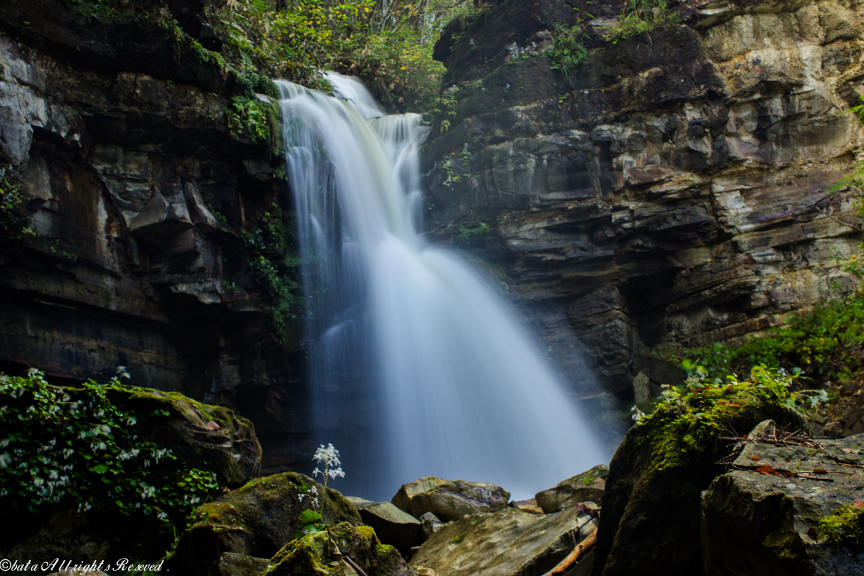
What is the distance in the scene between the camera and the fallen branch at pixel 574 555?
12.8 feet

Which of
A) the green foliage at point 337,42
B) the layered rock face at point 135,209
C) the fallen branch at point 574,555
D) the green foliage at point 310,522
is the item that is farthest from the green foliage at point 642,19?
the green foliage at point 310,522

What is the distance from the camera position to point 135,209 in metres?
10.4

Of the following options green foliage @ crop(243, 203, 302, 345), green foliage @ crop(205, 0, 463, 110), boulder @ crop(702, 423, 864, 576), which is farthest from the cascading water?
boulder @ crop(702, 423, 864, 576)

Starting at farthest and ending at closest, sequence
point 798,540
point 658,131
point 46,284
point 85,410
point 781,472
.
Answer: point 658,131
point 46,284
point 85,410
point 781,472
point 798,540

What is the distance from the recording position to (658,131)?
12.0 meters

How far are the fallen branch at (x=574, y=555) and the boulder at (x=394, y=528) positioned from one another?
2.50 meters

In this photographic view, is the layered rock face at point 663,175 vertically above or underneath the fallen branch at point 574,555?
above

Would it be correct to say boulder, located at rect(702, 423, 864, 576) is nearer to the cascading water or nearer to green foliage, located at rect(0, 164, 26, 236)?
the cascading water

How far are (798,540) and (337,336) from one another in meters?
10.2

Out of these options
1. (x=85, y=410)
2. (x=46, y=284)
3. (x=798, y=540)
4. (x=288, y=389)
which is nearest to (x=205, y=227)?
(x=46, y=284)

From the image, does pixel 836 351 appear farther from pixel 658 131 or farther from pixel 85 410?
pixel 85 410

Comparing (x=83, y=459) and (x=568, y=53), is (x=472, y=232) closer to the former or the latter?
(x=568, y=53)

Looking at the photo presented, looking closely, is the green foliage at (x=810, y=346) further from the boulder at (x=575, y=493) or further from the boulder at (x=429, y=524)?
the boulder at (x=429, y=524)

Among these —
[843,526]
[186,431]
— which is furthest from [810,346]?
[186,431]
